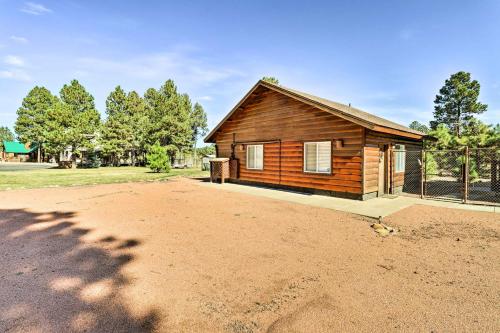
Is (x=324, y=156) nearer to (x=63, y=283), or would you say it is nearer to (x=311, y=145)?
(x=311, y=145)

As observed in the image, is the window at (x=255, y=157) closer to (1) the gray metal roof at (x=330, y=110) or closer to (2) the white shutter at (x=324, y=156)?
(1) the gray metal roof at (x=330, y=110)

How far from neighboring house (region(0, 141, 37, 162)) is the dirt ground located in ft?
222

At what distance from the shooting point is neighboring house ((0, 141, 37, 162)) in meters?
56.3

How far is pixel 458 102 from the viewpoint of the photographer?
27.3 meters

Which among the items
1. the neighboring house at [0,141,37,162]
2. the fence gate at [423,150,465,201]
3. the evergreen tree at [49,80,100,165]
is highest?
the evergreen tree at [49,80,100,165]

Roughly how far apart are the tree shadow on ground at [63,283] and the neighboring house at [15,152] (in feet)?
223

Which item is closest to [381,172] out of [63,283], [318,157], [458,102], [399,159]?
[399,159]

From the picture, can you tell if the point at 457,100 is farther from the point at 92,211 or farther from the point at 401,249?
A: the point at 92,211

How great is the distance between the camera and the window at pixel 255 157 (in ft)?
42.4

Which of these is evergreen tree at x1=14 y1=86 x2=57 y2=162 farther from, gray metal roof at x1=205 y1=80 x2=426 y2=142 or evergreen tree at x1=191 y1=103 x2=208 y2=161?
gray metal roof at x1=205 y1=80 x2=426 y2=142

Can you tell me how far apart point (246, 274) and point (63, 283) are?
7.79 ft

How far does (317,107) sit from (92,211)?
8510 millimetres

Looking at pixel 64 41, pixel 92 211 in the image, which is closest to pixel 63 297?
pixel 92 211

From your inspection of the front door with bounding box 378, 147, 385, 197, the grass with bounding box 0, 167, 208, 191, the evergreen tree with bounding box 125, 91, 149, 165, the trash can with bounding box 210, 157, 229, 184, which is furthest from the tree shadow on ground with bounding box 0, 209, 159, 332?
the evergreen tree with bounding box 125, 91, 149, 165
